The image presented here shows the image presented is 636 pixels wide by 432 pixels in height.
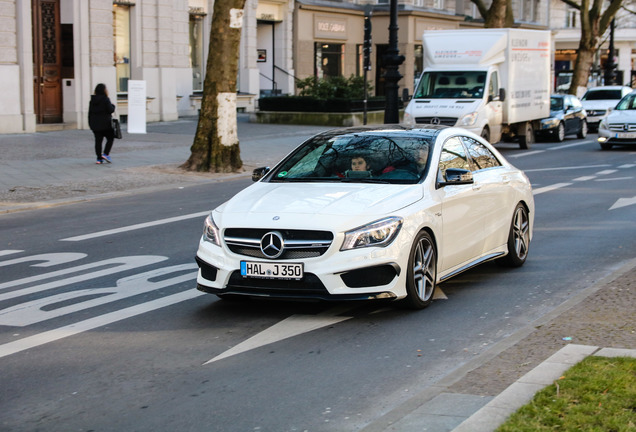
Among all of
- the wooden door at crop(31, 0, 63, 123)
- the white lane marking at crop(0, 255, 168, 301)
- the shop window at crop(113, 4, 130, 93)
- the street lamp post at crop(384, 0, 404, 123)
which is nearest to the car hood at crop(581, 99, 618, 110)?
the street lamp post at crop(384, 0, 404, 123)

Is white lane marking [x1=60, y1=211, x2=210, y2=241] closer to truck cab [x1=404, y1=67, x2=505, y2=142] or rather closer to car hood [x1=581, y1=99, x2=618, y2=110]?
truck cab [x1=404, y1=67, x2=505, y2=142]

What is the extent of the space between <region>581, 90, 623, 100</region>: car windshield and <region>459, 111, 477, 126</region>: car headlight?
16.7m

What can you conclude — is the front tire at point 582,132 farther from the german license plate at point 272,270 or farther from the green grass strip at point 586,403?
the green grass strip at point 586,403

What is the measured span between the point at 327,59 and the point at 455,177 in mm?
40462

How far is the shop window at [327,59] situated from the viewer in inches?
1855

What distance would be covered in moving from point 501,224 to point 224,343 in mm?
3533

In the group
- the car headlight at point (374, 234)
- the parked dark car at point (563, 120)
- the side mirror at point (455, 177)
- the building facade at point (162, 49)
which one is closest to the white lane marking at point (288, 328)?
the car headlight at point (374, 234)

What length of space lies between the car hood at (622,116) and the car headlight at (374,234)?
67.1ft

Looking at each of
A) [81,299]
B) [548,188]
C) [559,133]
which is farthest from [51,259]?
[559,133]

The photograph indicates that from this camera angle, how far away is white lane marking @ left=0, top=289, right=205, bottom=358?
682 centimetres

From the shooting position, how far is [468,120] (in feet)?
77.5

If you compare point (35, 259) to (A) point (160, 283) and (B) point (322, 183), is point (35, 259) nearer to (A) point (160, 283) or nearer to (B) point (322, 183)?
(A) point (160, 283)

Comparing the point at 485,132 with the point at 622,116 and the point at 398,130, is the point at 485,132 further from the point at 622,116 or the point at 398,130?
the point at 398,130

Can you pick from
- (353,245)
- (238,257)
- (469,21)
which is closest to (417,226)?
(353,245)
